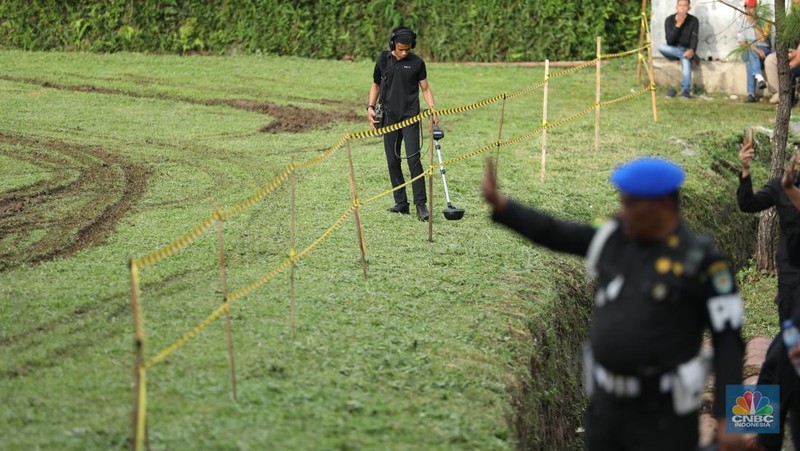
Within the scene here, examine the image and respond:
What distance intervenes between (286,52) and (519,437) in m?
19.7

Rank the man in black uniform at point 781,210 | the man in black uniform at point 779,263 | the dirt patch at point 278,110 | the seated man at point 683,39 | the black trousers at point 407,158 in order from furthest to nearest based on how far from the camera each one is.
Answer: the seated man at point 683,39 < the dirt patch at point 278,110 < the black trousers at point 407,158 < the man in black uniform at point 781,210 < the man in black uniform at point 779,263

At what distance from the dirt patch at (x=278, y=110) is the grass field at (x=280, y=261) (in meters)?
A: 0.09

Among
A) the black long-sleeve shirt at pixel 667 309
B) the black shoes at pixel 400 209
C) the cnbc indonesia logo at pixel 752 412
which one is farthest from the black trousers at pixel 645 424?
the black shoes at pixel 400 209

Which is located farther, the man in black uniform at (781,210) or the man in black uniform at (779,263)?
the man in black uniform at (781,210)

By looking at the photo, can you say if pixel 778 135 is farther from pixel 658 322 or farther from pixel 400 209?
pixel 658 322

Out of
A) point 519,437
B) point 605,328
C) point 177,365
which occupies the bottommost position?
point 519,437

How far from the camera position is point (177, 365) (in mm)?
7895

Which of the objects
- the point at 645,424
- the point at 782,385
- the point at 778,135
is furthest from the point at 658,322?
the point at 778,135

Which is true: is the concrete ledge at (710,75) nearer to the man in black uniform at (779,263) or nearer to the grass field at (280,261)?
the grass field at (280,261)

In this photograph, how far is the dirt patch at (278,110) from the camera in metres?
19.3

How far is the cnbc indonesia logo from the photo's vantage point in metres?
8.36

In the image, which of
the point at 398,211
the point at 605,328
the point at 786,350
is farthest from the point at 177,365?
the point at 398,211

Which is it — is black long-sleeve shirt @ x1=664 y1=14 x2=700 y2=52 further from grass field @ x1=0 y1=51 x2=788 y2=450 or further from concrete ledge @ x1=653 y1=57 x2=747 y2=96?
grass field @ x1=0 y1=51 x2=788 y2=450

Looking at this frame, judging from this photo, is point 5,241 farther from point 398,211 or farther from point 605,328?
point 605,328
